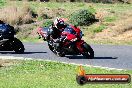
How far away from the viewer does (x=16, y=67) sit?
679 inches

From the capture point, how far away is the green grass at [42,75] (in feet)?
43.3

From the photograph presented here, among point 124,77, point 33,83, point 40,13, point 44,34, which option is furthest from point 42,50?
point 124,77

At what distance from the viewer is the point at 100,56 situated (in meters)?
21.5

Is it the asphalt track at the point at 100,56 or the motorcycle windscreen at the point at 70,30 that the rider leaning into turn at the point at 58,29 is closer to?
the motorcycle windscreen at the point at 70,30

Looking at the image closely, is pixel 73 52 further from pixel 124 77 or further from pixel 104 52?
pixel 124 77

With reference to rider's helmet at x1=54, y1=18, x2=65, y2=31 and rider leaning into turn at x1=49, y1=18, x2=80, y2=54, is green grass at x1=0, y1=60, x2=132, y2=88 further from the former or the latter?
rider's helmet at x1=54, y1=18, x2=65, y2=31

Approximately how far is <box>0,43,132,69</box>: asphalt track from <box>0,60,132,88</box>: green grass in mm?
1597

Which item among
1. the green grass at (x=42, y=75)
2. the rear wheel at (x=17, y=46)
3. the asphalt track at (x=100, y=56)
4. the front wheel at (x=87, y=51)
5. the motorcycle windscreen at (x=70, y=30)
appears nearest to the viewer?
the green grass at (x=42, y=75)

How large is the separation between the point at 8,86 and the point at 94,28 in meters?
18.2

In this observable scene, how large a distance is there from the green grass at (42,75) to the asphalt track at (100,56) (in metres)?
1.60

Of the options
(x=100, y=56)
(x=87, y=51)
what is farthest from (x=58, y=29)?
(x=100, y=56)

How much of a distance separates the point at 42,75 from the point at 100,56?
653cm

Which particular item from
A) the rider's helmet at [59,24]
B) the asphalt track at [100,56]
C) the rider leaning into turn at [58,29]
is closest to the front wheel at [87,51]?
the asphalt track at [100,56]

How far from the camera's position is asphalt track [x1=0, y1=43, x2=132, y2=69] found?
63.1ft
